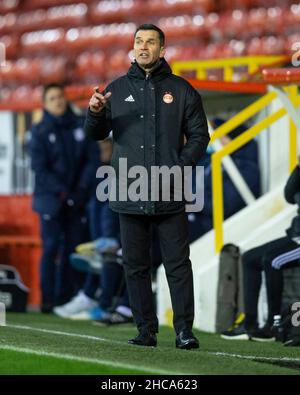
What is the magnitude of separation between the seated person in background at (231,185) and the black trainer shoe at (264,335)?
2060 mm

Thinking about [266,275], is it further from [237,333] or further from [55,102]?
[55,102]

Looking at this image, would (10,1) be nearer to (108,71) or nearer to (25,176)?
(108,71)

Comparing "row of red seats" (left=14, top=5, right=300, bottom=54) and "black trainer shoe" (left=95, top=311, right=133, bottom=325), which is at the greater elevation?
"row of red seats" (left=14, top=5, right=300, bottom=54)

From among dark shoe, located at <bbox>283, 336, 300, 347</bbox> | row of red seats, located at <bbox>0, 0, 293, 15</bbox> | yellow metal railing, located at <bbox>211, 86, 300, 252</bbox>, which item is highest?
row of red seats, located at <bbox>0, 0, 293, 15</bbox>

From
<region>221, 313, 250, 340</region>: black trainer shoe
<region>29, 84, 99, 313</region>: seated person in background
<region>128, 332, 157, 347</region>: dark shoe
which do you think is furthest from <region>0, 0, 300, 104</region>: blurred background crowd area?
<region>128, 332, 157, 347</region>: dark shoe

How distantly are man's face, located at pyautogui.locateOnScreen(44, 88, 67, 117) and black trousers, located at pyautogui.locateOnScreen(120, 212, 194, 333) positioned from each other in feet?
13.2

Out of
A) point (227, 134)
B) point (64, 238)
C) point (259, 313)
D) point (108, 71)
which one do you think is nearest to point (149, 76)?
point (259, 313)

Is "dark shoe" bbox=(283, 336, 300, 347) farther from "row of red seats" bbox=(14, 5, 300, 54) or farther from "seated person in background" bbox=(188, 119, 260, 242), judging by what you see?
"row of red seats" bbox=(14, 5, 300, 54)

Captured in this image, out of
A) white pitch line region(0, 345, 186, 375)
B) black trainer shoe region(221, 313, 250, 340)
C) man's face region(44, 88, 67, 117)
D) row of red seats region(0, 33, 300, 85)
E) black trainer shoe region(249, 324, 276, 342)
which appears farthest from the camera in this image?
row of red seats region(0, 33, 300, 85)

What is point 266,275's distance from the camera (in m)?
7.93

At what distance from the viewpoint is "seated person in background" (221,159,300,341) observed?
7.84 m

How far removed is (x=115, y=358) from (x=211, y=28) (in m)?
10.9

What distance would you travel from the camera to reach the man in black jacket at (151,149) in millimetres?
6598

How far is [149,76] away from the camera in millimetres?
6688
